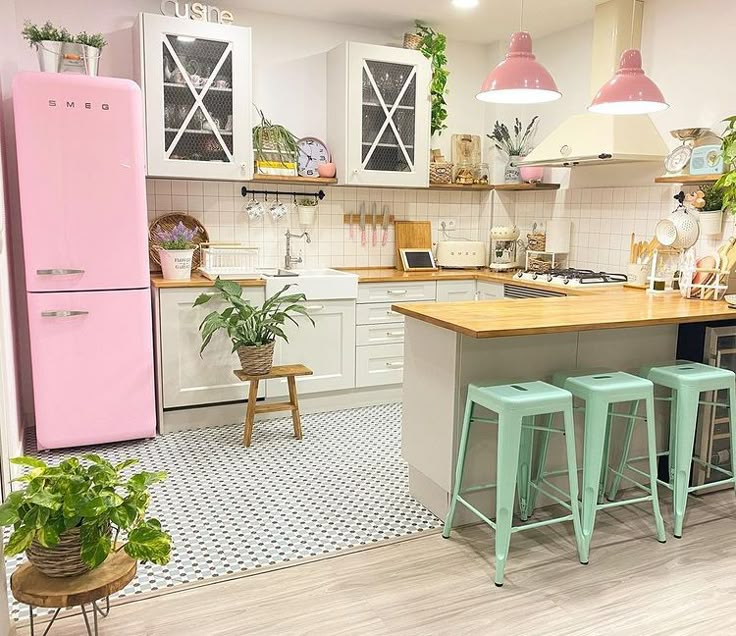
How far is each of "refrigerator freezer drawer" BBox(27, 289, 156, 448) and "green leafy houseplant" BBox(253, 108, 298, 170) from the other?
138cm

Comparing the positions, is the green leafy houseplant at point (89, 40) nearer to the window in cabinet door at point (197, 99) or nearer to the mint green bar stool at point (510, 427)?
the window in cabinet door at point (197, 99)

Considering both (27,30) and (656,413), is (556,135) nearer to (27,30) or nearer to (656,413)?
(656,413)

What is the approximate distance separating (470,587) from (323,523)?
2.48ft

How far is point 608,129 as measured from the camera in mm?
3988

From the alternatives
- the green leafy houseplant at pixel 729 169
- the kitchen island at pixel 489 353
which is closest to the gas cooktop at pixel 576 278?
the green leafy houseplant at pixel 729 169

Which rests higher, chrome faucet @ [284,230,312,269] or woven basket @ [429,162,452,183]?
woven basket @ [429,162,452,183]

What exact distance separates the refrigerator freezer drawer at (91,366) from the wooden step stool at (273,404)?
0.56 meters

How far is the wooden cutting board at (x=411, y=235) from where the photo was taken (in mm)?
5191

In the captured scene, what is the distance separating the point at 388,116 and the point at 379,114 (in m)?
0.07

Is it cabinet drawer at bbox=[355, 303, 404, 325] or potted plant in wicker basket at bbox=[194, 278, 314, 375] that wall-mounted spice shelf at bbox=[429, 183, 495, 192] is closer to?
cabinet drawer at bbox=[355, 303, 404, 325]

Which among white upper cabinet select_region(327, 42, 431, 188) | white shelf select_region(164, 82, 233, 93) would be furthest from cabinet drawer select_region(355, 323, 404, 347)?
white shelf select_region(164, 82, 233, 93)

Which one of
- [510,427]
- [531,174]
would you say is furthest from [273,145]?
[510,427]

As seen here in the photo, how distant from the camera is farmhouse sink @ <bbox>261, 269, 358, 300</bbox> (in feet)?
13.8

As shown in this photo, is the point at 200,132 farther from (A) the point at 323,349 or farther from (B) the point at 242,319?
(A) the point at 323,349
